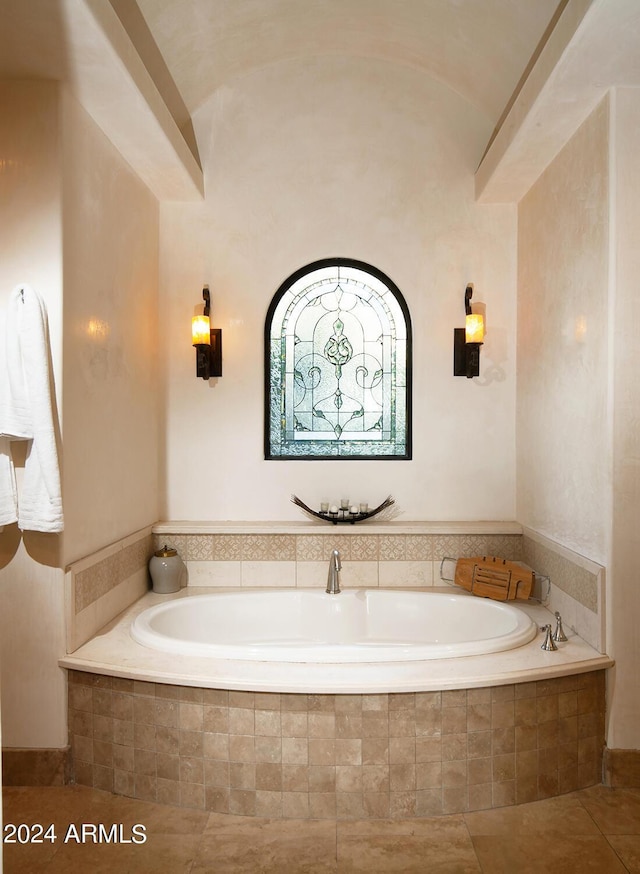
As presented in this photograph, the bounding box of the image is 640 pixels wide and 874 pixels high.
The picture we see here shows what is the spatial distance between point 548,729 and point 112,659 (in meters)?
1.58

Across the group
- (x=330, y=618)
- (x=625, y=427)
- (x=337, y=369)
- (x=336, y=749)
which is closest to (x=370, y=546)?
(x=330, y=618)

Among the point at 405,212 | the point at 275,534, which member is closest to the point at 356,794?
the point at 275,534

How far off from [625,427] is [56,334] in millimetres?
2083

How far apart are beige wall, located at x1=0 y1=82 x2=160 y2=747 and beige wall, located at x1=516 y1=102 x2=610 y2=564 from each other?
1.94 metres

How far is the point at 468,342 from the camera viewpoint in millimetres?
3389

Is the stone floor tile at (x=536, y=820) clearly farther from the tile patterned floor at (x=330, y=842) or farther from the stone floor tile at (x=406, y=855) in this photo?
the stone floor tile at (x=406, y=855)

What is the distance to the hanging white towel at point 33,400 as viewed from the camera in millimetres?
2281

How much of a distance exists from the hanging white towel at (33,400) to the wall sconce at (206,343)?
44.5 inches

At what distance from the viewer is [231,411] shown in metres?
3.52

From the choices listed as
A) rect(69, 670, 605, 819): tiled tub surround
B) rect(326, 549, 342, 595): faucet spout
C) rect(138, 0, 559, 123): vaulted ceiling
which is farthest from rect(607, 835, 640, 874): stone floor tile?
rect(138, 0, 559, 123): vaulted ceiling

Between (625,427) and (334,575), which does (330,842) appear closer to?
(334,575)

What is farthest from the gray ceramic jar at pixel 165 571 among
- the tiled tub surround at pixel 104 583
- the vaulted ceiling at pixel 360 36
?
the vaulted ceiling at pixel 360 36

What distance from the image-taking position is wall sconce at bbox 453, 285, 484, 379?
335cm

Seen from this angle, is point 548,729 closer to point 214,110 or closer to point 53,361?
point 53,361
